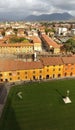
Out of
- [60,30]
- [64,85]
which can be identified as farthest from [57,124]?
[60,30]

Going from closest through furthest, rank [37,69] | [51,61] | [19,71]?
[19,71]
[37,69]
[51,61]

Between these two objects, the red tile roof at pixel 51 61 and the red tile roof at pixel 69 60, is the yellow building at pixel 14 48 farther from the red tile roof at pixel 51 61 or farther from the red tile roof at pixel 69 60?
the red tile roof at pixel 69 60

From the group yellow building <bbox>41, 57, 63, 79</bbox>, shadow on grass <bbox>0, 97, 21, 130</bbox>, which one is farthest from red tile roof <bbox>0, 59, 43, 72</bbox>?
shadow on grass <bbox>0, 97, 21, 130</bbox>

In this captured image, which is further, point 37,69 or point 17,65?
point 37,69

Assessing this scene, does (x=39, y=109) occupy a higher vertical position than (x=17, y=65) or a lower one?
lower

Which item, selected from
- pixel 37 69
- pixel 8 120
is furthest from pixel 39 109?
pixel 37 69

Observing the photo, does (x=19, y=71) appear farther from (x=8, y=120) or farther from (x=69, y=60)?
(x=8, y=120)

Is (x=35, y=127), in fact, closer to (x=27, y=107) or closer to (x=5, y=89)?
(x=27, y=107)

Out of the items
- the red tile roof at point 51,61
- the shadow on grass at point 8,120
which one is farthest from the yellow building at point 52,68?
the shadow on grass at point 8,120
